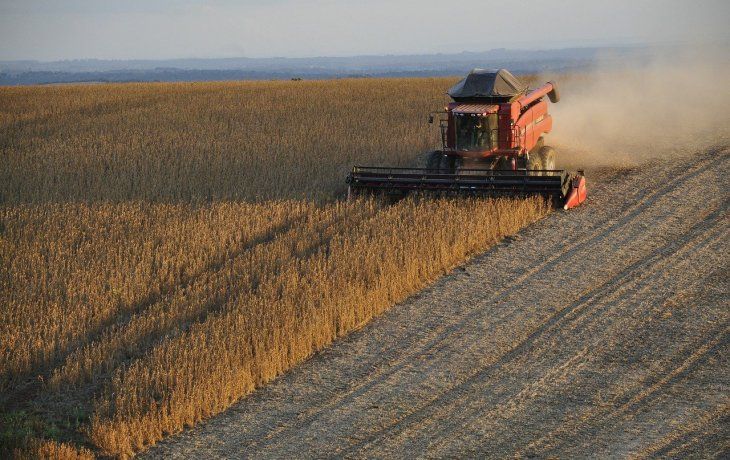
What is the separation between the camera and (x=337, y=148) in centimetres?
1912

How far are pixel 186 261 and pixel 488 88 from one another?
626 cm

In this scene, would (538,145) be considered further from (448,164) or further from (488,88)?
(448,164)

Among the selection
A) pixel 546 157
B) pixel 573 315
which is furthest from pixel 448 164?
pixel 573 315

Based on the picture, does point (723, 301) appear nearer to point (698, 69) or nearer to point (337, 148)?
point (337, 148)

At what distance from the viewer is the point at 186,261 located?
37.0ft

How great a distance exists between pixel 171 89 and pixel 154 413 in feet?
105

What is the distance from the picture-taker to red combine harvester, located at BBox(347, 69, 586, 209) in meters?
13.6

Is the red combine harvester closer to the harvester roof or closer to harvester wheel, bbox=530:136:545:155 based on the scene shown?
the harvester roof

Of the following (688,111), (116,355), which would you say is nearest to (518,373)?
(116,355)

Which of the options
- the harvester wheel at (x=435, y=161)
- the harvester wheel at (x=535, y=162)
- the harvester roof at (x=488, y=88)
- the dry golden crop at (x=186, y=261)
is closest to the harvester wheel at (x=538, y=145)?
the harvester wheel at (x=535, y=162)

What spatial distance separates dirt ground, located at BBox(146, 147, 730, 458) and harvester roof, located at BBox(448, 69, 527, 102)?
3.36 m

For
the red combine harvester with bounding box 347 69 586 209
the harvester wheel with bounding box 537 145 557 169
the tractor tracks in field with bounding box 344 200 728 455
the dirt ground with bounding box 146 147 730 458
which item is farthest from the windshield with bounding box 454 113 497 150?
the tractor tracks in field with bounding box 344 200 728 455

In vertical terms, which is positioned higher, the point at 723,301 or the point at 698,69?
the point at 698,69

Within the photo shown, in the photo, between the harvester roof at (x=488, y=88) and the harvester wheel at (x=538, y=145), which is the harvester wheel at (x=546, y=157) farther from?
the harvester roof at (x=488, y=88)
